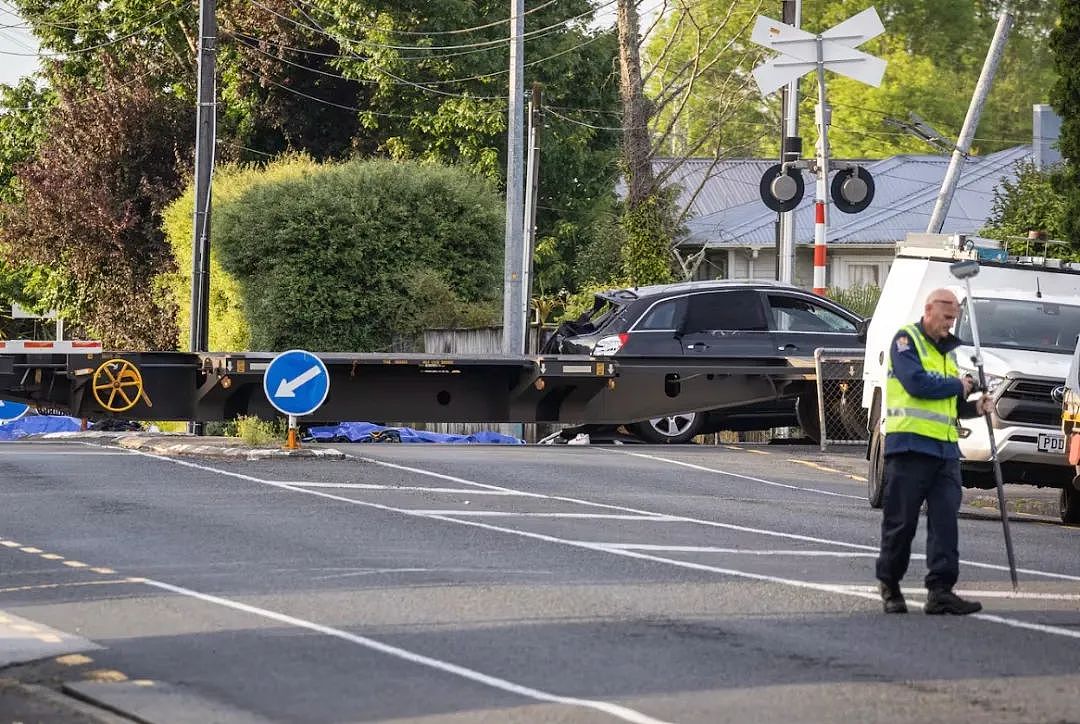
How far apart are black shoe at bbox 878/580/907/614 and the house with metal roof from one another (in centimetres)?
3820

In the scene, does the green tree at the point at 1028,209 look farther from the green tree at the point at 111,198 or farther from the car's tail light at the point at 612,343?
the green tree at the point at 111,198

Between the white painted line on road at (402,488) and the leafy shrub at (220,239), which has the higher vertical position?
the leafy shrub at (220,239)

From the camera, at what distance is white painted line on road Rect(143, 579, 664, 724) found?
7.98 metres

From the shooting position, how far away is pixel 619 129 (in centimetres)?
4819

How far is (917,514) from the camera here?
35.3 ft

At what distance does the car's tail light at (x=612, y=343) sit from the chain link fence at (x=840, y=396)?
2375mm

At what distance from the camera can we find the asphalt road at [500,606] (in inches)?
327

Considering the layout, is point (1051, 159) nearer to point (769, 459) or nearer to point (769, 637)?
point (769, 459)

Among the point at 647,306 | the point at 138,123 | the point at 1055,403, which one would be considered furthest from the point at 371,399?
the point at 138,123

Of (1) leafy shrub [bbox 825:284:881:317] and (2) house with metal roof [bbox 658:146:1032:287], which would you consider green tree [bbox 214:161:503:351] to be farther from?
(2) house with metal roof [bbox 658:146:1032:287]

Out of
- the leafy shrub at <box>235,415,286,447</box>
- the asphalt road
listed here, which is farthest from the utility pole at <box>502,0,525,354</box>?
the asphalt road

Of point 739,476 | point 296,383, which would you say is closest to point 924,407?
point 739,476

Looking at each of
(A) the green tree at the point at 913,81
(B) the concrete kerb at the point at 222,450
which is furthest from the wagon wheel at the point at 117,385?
(A) the green tree at the point at 913,81

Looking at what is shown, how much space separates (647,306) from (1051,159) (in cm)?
2886
